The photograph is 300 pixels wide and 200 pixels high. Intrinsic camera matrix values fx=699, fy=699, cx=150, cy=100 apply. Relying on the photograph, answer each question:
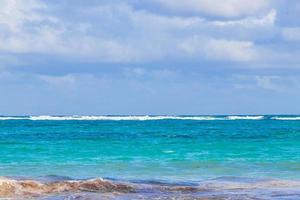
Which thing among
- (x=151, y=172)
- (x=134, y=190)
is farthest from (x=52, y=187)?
(x=151, y=172)

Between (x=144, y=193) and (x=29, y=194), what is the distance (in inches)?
99.9

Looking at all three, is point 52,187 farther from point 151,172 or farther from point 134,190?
point 151,172

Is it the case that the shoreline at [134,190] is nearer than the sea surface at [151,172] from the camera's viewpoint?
Yes

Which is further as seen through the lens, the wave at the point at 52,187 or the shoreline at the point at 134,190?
the wave at the point at 52,187

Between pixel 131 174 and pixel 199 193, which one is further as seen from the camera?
pixel 131 174

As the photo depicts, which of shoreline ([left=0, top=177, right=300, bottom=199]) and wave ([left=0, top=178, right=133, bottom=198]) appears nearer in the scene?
shoreline ([left=0, top=177, right=300, bottom=199])

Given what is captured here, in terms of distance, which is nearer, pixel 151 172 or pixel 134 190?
pixel 134 190

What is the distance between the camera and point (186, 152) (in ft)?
100.0

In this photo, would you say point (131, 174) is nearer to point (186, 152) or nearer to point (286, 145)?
point (186, 152)

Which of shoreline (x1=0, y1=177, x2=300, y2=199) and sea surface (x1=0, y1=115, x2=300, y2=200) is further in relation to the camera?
sea surface (x1=0, y1=115, x2=300, y2=200)

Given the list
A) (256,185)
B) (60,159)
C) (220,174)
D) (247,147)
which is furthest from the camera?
(247,147)

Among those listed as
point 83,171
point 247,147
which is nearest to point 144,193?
point 83,171

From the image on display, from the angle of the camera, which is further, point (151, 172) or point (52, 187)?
point (151, 172)

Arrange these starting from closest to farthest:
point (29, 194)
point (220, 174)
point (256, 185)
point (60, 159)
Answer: point (29, 194), point (256, 185), point (220, 174), point (60, 159)
